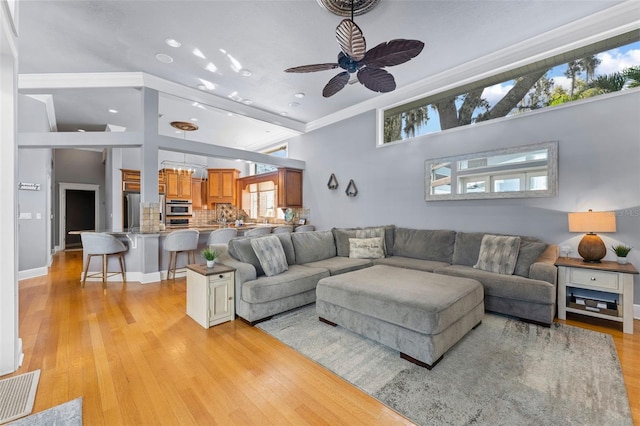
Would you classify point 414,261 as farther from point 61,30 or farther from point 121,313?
point 61,30

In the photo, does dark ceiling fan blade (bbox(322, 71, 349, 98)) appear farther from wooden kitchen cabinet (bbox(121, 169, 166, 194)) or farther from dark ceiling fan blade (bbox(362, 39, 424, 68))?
wooden kitchen cabinet (bbox(121, 169, 166, 194))

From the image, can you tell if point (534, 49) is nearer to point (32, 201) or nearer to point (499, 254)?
point (499, 254)

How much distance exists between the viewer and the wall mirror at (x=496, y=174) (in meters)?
3.48

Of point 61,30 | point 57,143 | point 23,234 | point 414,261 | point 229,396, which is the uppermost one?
point 61,30

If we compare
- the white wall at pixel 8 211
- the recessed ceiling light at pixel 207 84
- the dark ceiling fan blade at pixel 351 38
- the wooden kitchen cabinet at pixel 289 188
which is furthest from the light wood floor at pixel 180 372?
the wooden kitchen cabinet at pixel 289 188

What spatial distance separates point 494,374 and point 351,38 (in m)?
2.84

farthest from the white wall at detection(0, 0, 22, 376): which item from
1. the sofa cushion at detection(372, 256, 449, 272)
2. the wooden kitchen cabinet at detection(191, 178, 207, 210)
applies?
the wooden kitchen cabinet at detection(191, 178, 207, 210)

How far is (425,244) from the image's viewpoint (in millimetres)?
4258

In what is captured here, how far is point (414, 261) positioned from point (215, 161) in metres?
7.11

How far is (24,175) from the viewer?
495cm

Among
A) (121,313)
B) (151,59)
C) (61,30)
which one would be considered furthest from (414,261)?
(61,30)

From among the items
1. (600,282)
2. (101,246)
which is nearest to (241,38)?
(101,246)

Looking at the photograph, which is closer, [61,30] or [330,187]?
[61,30]

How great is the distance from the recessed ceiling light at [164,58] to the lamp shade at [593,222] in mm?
5508
